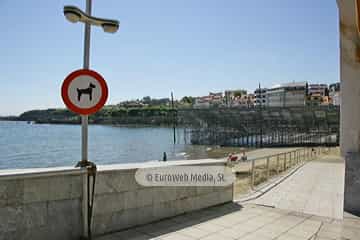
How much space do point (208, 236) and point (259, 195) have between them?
2855 mm

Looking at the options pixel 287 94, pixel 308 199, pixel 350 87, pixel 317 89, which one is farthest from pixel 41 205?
pixel 317 89

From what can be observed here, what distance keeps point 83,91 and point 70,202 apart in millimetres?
1305

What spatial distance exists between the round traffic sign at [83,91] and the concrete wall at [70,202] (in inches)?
29.3

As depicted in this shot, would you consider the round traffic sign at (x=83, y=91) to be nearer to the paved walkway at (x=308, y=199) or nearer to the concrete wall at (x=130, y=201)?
the concrete wall at (x=130, y=201)

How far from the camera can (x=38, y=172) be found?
285 centimetres

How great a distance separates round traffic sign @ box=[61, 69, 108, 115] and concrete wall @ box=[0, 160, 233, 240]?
29.3 inches

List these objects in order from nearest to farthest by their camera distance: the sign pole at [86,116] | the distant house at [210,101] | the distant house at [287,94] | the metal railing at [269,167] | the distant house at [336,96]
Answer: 1. the sign pole at [86,116]
2. the metal railing at [269,167]
3. the distant house at [336,96]
4. the distant house at [287,94]
5. the distant house at [210,101]

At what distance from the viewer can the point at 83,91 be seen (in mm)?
3174

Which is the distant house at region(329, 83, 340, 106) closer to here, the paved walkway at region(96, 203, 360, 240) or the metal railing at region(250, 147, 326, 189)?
the metal railing at region(250, 147, 326, 189)

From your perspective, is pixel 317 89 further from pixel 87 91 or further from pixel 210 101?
pixel 87 91

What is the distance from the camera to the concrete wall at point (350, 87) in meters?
3.11

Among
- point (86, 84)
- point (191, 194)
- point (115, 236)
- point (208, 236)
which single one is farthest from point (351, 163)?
point (86, 84)

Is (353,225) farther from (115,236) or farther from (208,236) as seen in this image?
(115,236)

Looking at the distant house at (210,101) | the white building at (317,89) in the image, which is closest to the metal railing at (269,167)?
the distant house at (210,101)
